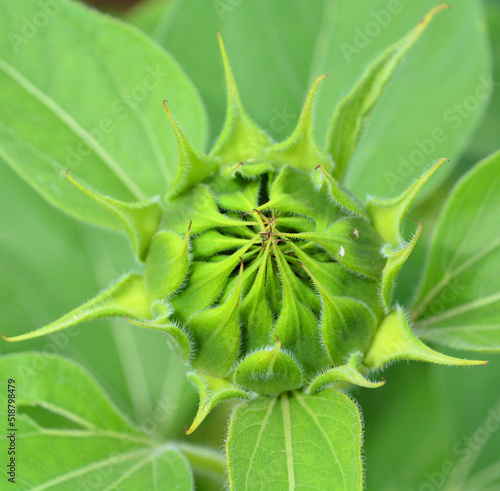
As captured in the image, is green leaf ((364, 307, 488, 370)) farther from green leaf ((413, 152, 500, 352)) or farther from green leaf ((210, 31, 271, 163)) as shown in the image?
green leaf ((210, 31, 271, 163))

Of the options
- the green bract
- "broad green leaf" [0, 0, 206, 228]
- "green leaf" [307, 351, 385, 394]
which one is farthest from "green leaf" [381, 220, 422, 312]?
"broad green leaf" [0, 0, 206, 228]

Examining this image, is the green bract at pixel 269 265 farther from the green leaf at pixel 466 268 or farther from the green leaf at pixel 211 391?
the green leaf at pixel 466 268

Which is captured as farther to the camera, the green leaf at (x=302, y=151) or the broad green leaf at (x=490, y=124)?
the broad green leaf at (x=490, y=124)

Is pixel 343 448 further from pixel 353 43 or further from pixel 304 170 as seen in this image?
pixel 353 43

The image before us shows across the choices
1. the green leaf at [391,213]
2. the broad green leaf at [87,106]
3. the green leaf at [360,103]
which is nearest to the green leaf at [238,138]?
the green leaf at [360,103]

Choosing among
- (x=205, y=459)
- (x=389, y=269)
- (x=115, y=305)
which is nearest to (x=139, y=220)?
(x=115, y=305)
